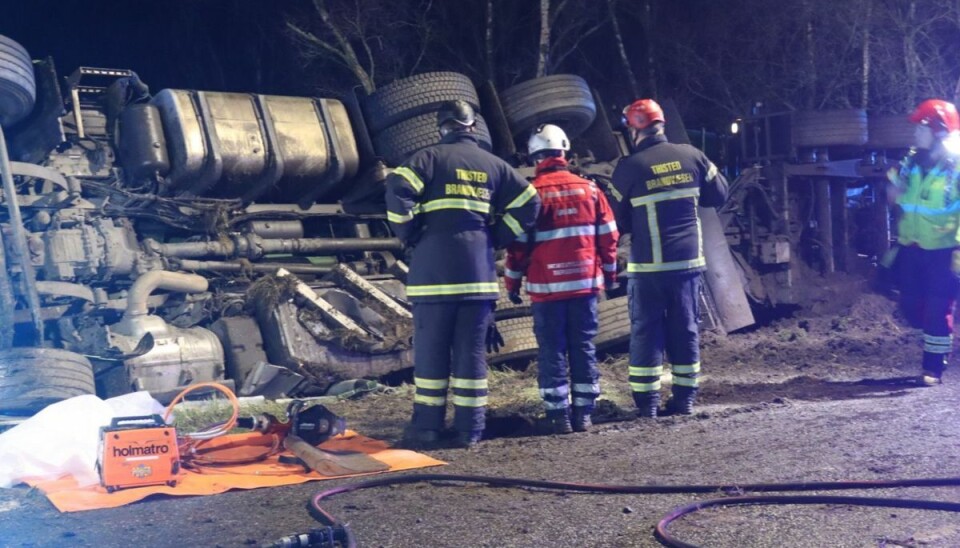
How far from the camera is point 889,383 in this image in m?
6.83

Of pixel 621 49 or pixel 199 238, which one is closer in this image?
pixel 199 238

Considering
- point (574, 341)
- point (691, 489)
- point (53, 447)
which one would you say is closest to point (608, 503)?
point (691, 489)

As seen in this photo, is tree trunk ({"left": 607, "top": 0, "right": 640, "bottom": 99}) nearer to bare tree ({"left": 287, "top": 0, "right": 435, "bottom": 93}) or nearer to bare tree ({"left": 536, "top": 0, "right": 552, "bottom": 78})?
bare tree ({"left": 536, "top": 0, "right": 552, "bottom": 78})

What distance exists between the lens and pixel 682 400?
231 inches

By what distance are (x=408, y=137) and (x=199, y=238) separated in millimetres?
1757

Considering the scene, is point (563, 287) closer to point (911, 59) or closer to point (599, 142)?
point (599, 142)

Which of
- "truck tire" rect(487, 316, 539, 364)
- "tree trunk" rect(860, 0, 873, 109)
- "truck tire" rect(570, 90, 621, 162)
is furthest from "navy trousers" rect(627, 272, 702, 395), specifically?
"tree trunk" rect(860, 0, 873, 109)

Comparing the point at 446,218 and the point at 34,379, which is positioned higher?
the point at 446,218

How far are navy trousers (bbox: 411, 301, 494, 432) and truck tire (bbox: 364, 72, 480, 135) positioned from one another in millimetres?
2995

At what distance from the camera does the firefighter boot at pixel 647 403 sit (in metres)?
5.79

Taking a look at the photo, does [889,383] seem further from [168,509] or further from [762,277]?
[168,509]

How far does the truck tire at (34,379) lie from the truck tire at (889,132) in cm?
917

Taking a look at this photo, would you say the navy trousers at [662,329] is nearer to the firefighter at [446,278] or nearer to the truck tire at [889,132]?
the firefighter at [446,278]

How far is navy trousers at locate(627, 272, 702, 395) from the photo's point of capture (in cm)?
579
